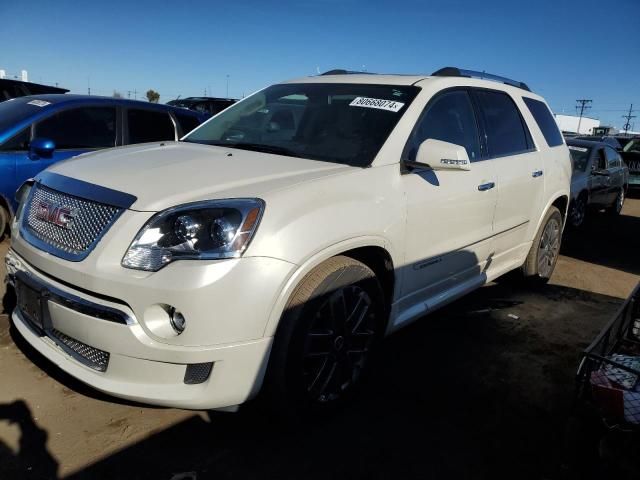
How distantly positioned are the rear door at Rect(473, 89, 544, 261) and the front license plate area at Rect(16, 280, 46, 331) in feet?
9.83

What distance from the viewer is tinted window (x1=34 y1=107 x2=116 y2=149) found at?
5238 mm

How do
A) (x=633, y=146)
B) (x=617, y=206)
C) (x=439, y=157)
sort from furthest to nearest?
(x=633, y=146)
(x=617, y=206)
(x=439, y=157)

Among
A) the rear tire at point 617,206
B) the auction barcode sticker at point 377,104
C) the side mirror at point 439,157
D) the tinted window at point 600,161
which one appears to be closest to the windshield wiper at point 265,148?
the auction barcode sticker at point 377,104

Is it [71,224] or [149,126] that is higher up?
[149,126]

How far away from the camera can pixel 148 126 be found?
5855 mm

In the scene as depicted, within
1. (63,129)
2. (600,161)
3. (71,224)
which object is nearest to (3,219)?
(63,129)

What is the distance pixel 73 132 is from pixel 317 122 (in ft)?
10.6

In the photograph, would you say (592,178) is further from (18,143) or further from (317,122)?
(18,143)

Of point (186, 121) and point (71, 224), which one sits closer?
point (71, 224)

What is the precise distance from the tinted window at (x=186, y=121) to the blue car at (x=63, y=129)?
15 millimetres

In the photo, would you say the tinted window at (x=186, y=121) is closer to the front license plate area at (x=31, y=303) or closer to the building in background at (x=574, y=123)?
the front license plate area at (x=31, y=303)

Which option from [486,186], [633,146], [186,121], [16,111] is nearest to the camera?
[486,186]

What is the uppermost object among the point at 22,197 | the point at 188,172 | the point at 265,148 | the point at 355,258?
the point at 265,148

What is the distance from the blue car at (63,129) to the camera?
4969 millimetres
